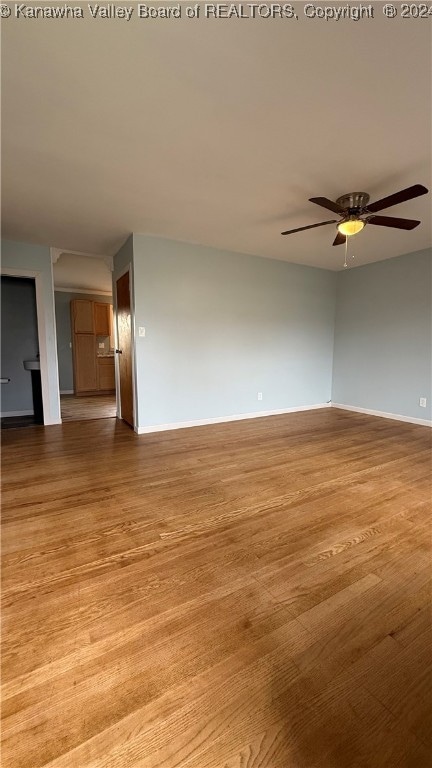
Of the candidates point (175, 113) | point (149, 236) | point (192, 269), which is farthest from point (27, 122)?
point (192, 269)

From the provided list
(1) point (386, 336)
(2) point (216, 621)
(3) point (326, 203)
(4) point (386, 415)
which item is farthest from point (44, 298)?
(4) point (386, 415)

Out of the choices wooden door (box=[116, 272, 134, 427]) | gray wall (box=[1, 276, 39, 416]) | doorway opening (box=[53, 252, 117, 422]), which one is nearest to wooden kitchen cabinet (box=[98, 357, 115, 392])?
doorway opening (box=[53, 252, 117, 422])

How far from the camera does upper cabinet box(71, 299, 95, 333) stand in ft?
22.5

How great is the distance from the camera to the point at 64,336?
22.6 ft

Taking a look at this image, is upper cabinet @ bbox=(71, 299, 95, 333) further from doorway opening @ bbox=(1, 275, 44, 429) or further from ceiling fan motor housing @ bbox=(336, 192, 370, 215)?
ceiling fan motor housing @ bbox=(336, 192, 370, 215)

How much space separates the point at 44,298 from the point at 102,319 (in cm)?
313

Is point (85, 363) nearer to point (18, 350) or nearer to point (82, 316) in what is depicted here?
point (82, 316)

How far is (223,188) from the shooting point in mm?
2570

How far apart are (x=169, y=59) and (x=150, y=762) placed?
2.58 m

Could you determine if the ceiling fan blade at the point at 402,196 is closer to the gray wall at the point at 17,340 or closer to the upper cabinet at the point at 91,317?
the gray wall at the point at 17,340

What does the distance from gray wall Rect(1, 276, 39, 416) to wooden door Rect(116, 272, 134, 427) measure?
1622 mm

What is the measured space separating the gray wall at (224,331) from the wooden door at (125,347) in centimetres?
33

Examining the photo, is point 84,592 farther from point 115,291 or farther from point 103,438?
point 115,291

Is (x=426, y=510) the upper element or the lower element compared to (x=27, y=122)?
lower
